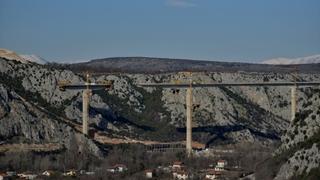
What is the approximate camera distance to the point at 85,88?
93.4m

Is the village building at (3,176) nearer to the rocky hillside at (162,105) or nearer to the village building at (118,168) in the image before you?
the village building at (118,168)

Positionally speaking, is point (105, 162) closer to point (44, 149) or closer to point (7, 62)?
point (44, 149)

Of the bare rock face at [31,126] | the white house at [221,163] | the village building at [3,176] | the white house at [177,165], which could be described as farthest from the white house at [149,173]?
the bare rock face at [31,126]

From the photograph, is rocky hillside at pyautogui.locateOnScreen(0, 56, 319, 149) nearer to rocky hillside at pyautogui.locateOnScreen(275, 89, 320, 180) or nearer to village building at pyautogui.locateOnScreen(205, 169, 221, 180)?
village building at pyautogui.locateOnScreen(205, 169, 221, 180)

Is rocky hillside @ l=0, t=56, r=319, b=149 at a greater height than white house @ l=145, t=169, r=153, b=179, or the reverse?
rocky hillside @ l=0, t=56, r=319, b=149

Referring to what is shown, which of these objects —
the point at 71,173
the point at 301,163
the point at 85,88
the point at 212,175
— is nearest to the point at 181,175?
the point at 212,175

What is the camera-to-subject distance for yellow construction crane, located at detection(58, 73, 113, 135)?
8675 cm

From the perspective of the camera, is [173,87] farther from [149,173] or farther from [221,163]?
[149,173]

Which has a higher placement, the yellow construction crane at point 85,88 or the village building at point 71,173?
the yellow construction crane at point 85,88

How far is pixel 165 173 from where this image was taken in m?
68.3

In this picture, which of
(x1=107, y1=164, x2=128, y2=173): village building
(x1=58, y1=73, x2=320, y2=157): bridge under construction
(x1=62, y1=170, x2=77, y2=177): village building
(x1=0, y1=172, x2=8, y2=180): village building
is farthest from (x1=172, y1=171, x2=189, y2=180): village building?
(x1=58, y1=73, x2=320, y2=157): bridge under construction

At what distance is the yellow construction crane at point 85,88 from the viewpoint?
86750mm

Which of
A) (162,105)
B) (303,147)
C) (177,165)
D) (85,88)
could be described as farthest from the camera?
(162,105)

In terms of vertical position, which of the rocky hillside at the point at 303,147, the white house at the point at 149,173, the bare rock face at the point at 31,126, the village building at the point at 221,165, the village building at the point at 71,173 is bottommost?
the village building at the point at 221,165
